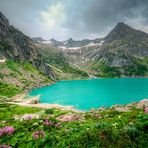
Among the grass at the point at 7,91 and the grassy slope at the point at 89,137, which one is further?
the grass at the point at 7,91

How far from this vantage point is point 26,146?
16.9 m

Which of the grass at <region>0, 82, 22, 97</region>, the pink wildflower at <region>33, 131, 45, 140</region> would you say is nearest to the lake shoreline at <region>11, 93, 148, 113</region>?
the pink wildflower at <region>33, 131, 45, 140</region>

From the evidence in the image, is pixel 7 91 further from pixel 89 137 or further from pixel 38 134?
pixel 89 137

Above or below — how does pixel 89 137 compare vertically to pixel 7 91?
above

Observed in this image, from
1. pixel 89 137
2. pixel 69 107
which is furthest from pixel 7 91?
pixel 89 137

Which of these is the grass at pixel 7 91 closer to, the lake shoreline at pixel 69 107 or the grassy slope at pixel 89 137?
the lake shoreline at pixel 69 107

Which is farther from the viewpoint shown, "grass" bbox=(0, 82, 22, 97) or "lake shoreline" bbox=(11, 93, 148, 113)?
"grass" bbox=(0, 82, 22, 97)

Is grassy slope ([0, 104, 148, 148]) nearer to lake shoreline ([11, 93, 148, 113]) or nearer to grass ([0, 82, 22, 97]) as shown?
lake shoreline ([11, 93, 148, 113])

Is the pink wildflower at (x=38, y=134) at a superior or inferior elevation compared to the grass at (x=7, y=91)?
superior

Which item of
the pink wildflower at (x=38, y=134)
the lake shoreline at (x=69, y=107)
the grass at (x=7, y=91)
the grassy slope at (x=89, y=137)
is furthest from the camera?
the grass at (x=7, y=91)

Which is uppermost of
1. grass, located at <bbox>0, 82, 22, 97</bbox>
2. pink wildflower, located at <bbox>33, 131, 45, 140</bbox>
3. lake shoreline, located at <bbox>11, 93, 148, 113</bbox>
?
pink wildflower, located at <bbox>33, 131, 45, 140</bbox>

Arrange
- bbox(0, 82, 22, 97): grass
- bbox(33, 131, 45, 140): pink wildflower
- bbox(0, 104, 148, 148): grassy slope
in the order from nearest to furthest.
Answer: bbox(0, 104, 148, 148): grassy slope < bbox(33, 131, 45, 140): pink wildflower < bbox(0, 82, 22, 97): grass

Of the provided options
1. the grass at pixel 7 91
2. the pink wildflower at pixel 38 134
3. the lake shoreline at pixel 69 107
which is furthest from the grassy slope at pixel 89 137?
the grass at pixel 7 91

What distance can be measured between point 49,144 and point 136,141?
5.79 metres
